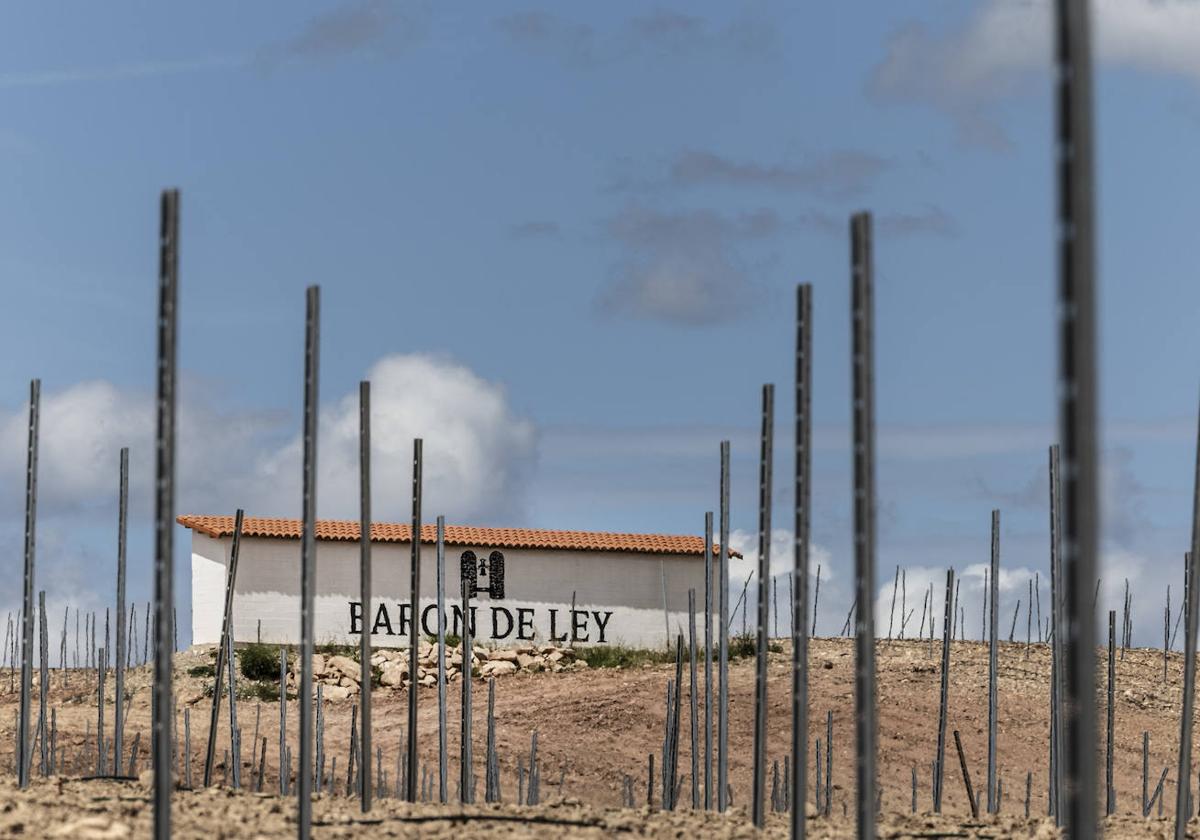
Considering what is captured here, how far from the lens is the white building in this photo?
163 ft

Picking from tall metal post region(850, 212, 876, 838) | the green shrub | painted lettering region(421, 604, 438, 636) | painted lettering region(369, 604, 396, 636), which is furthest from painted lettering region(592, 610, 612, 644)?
tall metal post region(850, 212, 876, 838)

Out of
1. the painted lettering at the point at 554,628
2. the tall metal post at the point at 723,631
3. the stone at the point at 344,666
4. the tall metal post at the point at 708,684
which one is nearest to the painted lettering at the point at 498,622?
the painted lettering at the point at 554,628

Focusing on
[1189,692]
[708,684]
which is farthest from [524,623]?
[1189,692]

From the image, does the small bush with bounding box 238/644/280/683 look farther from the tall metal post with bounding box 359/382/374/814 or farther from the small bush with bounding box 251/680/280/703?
the tall metal post with bounding box 359/382/374/814

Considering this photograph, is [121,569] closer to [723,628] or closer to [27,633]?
[27,633]

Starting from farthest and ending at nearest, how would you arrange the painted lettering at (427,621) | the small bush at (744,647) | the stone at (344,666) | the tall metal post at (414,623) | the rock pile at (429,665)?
the painted lettering at (427,621) → the small bush at (744,647) → the stone at (344,666) → the rock pile at (429,665) → the tall metal post at (414,623)

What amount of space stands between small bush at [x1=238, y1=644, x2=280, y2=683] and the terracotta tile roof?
360 centimetres

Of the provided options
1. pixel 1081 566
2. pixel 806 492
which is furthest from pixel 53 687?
pixel 1081 566

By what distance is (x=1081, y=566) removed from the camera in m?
8.45

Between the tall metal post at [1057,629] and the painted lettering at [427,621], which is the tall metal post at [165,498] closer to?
the tall metal post at [1057,629]

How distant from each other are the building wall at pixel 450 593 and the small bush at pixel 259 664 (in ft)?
5.10

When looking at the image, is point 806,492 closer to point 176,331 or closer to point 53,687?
point 176,331

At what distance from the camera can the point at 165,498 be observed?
43.0ft

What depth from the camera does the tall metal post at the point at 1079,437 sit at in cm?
842
